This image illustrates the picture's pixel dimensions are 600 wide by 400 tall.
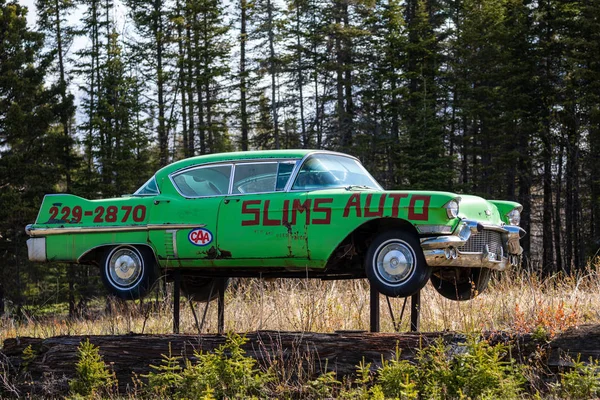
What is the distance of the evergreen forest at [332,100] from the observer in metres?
29.5

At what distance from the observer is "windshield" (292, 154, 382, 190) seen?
7980 millimetres

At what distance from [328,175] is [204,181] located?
1.49 metres

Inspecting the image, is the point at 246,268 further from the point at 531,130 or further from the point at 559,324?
the point at 531,130

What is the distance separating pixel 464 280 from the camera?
8.55 m

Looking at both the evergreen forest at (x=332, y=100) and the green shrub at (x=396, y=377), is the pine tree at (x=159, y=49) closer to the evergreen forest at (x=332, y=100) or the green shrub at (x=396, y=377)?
the evergreen forest at (x=332, y=100)

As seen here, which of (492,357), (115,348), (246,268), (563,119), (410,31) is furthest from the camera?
(410,31)

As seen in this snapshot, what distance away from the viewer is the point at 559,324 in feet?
21.9

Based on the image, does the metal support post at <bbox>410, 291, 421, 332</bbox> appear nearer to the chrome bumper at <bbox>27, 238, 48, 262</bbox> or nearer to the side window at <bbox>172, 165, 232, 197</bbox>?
the side window at <bbox>172, 165, 232, 197</bbox>

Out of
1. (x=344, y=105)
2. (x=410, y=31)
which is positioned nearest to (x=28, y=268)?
(x=344, y=105)

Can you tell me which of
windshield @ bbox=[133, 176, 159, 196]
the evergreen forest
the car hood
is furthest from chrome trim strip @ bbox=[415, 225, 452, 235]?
the evergreen forest

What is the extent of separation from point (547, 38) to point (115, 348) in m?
28.4

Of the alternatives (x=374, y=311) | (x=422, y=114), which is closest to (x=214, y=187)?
(x=374, y=311)

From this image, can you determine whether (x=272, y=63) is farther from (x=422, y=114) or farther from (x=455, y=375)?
(x=455, y=375)

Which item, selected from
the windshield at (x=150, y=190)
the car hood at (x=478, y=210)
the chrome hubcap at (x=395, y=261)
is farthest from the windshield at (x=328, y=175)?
the windshield at (x=150, y=190)
